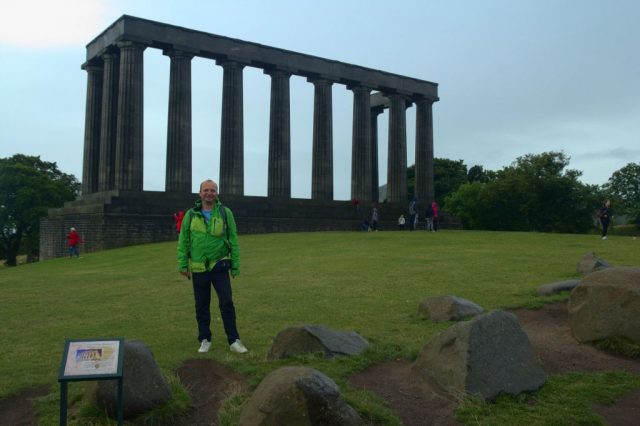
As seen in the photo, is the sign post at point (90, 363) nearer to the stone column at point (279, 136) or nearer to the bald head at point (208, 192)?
the bald head at point (208, 192)

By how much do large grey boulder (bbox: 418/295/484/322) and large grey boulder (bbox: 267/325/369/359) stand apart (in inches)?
101

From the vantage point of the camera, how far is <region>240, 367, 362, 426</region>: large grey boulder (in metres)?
5.50

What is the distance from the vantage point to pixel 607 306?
8461mm

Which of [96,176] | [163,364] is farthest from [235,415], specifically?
[96,176]

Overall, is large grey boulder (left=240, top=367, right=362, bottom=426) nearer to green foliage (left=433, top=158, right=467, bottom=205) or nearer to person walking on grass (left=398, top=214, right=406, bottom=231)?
person walking on grass (left=398, top=214, right=406, bottom=231)

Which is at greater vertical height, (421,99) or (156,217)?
(421,99)

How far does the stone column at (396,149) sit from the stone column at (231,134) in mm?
15767

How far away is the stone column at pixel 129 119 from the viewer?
40.8m

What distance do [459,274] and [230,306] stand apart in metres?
9.25

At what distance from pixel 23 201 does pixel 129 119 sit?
73.4 ft

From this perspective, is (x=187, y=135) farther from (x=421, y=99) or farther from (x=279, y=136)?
(x=421, y=99)

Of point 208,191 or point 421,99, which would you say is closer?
point 208,191

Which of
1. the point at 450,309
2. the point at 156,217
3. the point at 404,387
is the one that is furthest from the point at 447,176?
the point at 404,387

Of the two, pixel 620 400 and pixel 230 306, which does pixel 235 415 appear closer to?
pixel 230 306
